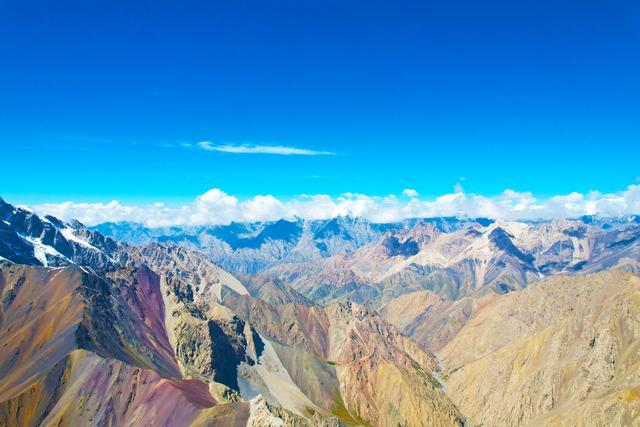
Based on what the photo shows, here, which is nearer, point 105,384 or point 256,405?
point 256,405

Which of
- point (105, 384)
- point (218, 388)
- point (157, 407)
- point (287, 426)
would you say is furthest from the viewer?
point (218, 388)

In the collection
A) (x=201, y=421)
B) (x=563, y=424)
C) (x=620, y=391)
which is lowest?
(x=563, y=424)

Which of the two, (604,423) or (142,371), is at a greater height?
(142,371)

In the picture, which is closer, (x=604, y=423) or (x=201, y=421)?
(x=201, y=421)

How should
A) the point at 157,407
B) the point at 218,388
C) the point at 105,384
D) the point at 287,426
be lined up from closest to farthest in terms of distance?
the point at 287,426 → the point at 157,407 → the point at 105,384 → the point at 218,388

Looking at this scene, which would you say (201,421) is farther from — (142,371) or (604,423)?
(604,423)

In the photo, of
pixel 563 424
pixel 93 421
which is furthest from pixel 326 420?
pixel 563 424

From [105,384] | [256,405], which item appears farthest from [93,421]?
[256,405]

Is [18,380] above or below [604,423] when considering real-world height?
above

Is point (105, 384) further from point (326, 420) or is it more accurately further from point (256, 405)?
point (326, 420)
